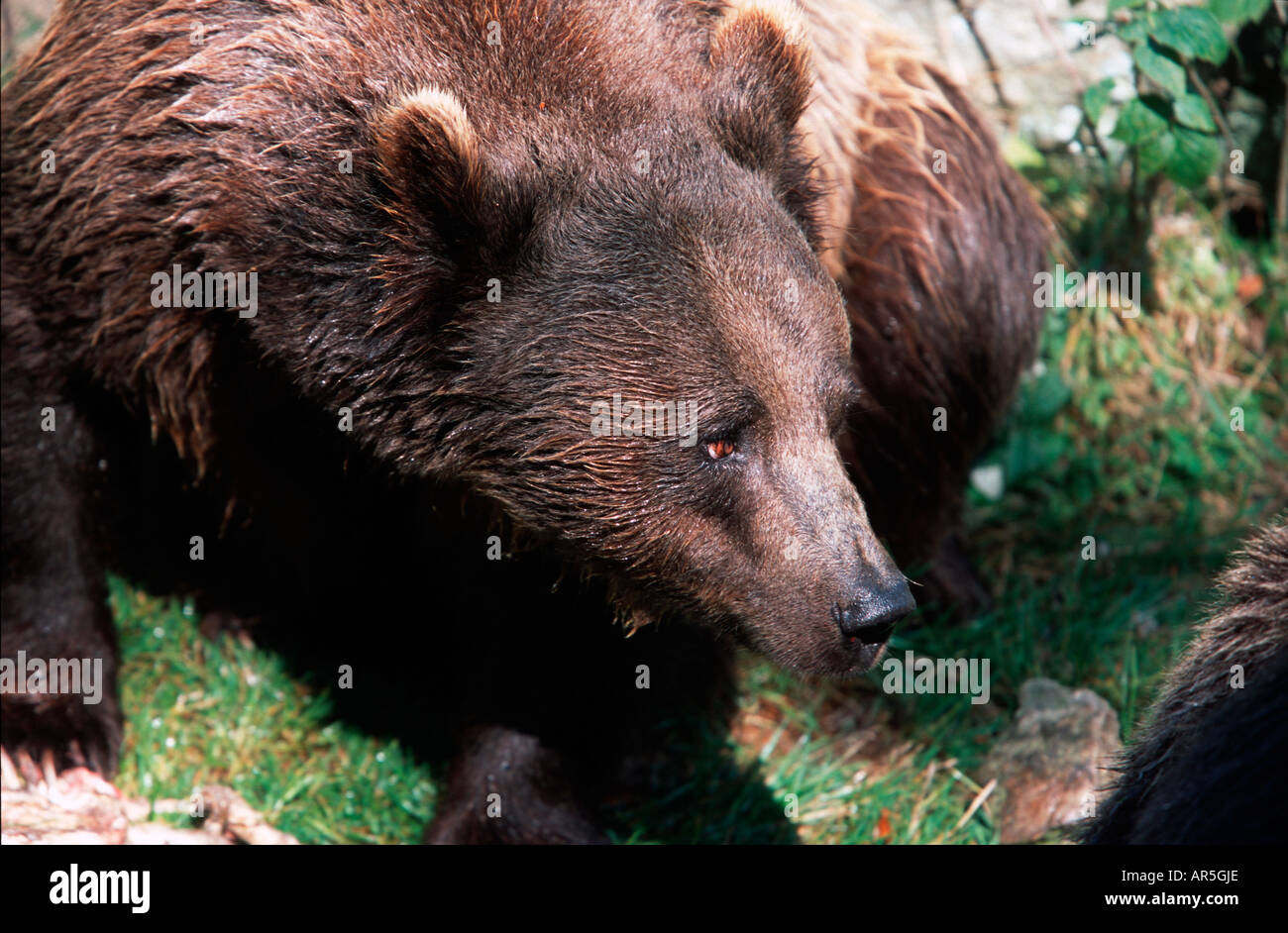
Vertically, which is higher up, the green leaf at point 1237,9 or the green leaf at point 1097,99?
the green leaf at point 1237,9

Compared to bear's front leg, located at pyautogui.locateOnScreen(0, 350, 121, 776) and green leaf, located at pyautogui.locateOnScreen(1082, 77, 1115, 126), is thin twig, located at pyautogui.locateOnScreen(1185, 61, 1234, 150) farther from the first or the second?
bear's front leg, located at pyautogui.locateOnScreen(0, 350, 121, 776)

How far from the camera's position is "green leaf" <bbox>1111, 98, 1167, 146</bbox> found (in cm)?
663

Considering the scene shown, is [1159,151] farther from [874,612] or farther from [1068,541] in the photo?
[874,612]

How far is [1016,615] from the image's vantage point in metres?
6.78

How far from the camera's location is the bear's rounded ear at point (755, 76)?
15.4 feet

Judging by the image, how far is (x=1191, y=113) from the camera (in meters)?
6.62

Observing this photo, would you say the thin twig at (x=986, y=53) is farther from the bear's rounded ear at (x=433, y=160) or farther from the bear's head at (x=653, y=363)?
the bear's rounded ear at (x=433, y=160)

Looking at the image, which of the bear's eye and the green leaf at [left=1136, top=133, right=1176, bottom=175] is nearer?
the bear's eye

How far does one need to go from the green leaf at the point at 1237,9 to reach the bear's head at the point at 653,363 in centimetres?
309

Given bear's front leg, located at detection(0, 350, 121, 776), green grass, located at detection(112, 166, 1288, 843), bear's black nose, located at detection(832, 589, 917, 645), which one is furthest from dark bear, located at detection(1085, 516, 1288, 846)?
bear's front leg, located at detection(0, 350, 121, 776)

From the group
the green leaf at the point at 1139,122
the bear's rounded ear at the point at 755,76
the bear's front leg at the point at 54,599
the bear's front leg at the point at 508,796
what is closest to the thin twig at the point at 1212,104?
the green leaf at the point at 1139,122

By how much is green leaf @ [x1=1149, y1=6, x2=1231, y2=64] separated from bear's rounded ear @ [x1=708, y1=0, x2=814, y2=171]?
2454 millimetres

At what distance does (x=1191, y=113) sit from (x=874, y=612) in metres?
3.55
